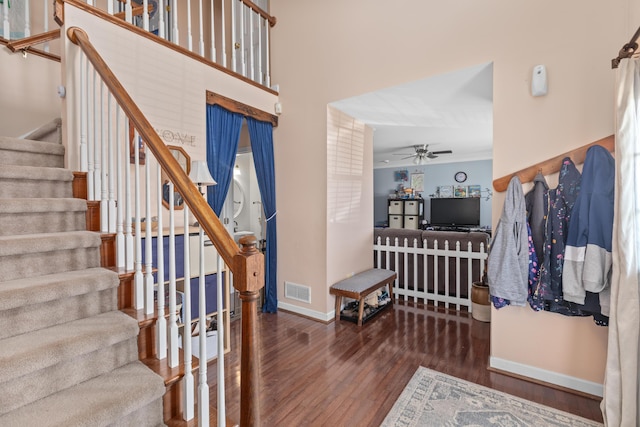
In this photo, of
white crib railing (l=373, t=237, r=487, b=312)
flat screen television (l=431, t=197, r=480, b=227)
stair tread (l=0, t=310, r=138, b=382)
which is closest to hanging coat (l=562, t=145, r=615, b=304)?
white crib railing (l=373, t=237, r=487, b=312)

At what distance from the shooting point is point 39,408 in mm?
1050

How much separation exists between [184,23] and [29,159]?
3.52m

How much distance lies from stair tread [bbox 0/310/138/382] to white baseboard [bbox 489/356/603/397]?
99.9 inches

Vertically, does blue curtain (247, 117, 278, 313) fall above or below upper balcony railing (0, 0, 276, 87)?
below

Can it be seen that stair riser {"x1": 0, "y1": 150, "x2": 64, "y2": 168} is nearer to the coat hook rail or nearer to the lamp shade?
the lamp shade

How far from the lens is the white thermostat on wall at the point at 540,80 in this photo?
2164 millimetres

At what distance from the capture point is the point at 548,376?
2188mm

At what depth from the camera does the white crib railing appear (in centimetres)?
359

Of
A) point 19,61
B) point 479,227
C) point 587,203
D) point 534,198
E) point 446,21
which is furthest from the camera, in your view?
point 479,227

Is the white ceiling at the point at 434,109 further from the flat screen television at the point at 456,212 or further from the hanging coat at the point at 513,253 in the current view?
the flat screen television at the point at 456,212

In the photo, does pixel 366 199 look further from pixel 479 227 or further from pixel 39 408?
pixel 479 227

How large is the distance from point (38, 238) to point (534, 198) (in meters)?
3.08

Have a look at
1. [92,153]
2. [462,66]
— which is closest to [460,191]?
[462,66]

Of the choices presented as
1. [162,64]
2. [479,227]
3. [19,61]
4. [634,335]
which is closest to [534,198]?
[634,335]
